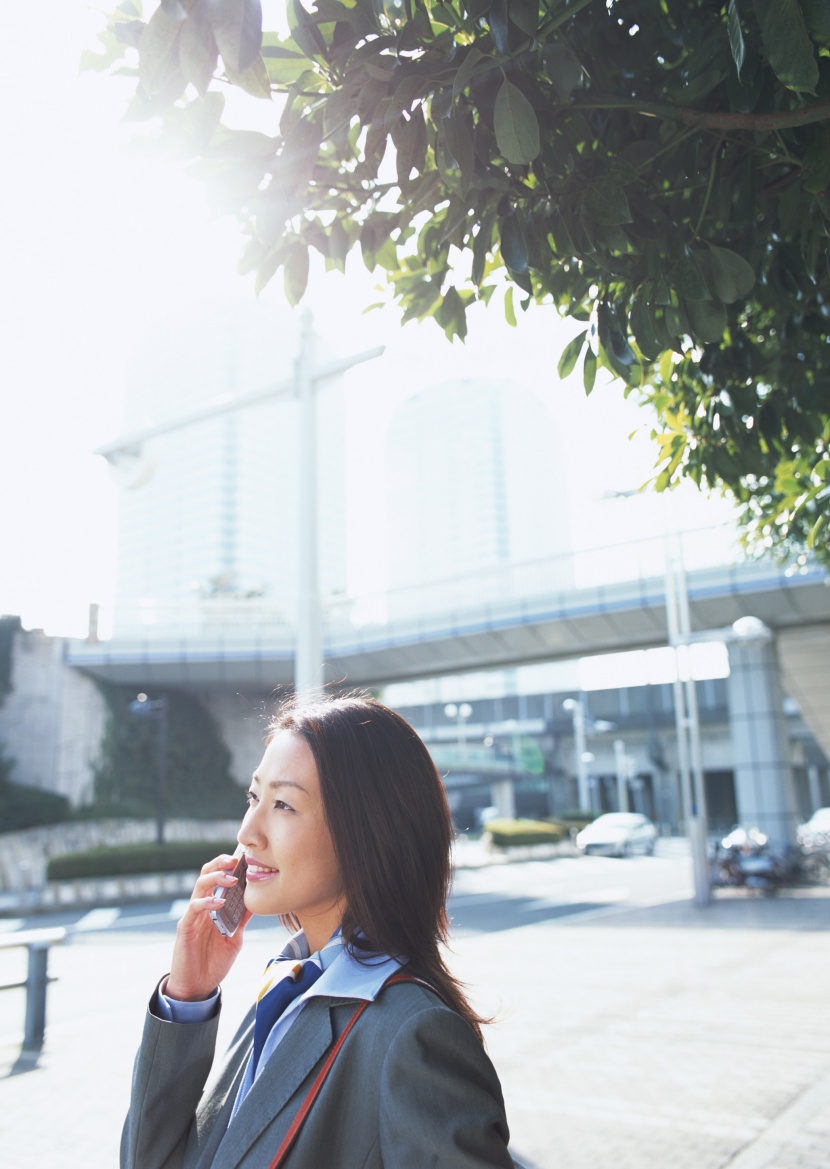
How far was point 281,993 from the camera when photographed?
172 cm

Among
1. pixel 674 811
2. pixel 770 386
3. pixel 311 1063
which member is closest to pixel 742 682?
pixel 770 386

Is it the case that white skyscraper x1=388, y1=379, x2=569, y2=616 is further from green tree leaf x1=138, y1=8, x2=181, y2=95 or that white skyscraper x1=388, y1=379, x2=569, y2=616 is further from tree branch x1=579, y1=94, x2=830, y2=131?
green tree leaf x1=138, y1=8, x2=181, y2=95

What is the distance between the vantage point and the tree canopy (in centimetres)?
194

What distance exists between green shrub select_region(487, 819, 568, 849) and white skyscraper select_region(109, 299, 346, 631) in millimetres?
88592

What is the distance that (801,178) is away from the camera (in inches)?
113

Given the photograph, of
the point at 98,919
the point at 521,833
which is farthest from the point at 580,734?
the point at 98,919

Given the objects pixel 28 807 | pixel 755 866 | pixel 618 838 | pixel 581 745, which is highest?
pixel 581 745

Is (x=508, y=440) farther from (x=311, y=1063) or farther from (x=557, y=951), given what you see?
(x=311, y=1063)

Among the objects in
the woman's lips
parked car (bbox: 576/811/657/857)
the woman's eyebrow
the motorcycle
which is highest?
the woman's eyebrow

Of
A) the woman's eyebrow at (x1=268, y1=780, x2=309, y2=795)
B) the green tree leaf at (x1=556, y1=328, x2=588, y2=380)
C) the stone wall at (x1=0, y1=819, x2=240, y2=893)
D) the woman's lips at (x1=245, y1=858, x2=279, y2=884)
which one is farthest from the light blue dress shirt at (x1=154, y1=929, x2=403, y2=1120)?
the stone wall at (x1=0, y1=819, x2=240, y2=893)

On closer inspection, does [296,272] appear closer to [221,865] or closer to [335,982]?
[221,865]

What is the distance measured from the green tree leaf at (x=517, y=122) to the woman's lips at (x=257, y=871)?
1456 millimetres

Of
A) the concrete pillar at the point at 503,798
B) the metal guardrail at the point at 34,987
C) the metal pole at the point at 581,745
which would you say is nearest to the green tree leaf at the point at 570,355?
the metal guardrail at the point at 34,987

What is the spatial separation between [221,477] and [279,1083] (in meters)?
141
